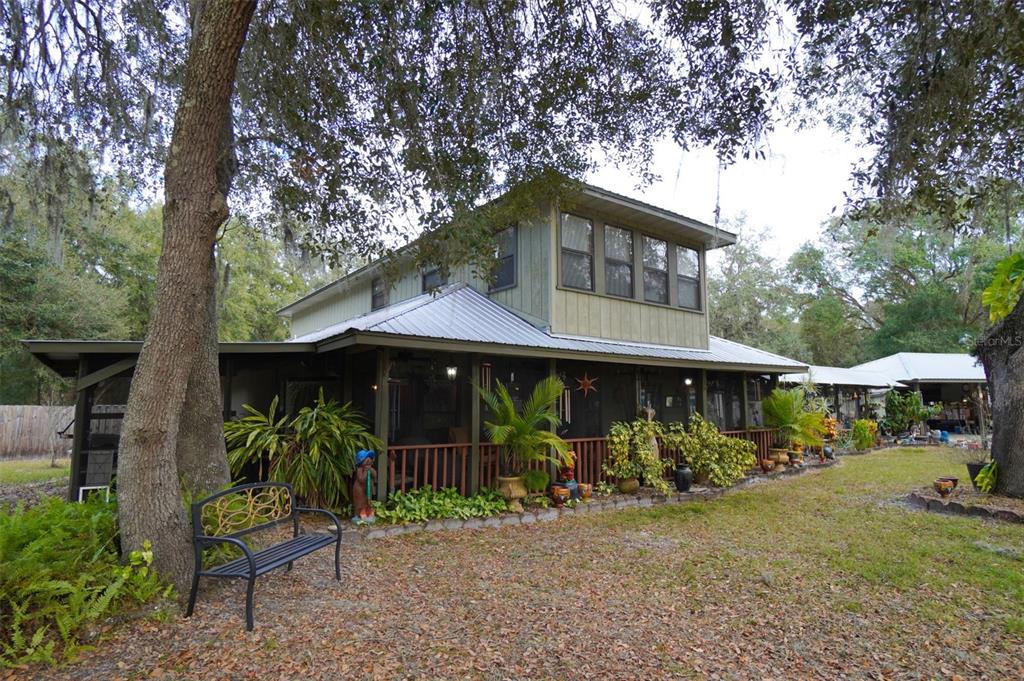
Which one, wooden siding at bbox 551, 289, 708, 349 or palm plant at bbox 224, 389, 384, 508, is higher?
wooden siding at bbox 551, 289, 708, 349

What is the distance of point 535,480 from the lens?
7375 millimetres

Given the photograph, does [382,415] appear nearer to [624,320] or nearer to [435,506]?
[435,506]

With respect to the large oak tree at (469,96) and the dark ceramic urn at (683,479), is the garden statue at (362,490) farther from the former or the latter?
the dark ceramic urn at (683,479)

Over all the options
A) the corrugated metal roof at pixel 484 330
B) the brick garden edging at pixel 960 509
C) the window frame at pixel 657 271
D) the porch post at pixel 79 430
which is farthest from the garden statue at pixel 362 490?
the brick garden edging at pixel 960 509

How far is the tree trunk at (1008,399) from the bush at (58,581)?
10.5 metres

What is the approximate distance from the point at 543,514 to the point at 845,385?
1634cm

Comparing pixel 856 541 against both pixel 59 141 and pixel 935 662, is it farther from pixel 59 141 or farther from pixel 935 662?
pixel 59 141

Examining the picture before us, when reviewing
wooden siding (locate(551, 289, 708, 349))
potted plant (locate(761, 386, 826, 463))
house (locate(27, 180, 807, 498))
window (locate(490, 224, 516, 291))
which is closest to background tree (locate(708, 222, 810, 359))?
potted plant (locate(761, 386, 826, 463))

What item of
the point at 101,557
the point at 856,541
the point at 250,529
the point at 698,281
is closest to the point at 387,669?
the point at 250,529

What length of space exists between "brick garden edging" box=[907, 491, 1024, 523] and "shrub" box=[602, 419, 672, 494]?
3.58 meters

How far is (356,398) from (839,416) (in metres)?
18.6

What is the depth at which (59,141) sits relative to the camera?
6.61 meters

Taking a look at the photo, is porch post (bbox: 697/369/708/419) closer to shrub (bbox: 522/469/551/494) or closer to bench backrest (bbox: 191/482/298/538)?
shrub (bbox: 522/469/551/494)

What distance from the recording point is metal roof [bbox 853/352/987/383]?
1992 cm
